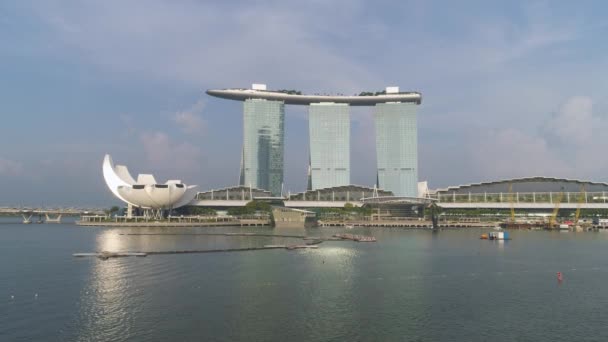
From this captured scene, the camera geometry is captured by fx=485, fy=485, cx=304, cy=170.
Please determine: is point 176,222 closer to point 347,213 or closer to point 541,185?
point 347,213

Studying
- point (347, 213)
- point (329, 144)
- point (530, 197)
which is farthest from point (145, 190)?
point (530, 197)

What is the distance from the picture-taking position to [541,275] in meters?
35.8

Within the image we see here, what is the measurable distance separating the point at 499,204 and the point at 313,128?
79.0 m

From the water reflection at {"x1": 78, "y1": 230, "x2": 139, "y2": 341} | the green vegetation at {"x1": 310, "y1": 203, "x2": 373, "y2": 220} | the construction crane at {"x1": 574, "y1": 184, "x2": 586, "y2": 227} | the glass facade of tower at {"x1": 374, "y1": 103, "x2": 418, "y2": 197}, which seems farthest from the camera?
the glass facade of tower at {"x1": 374, "y1": 103, "x2": 418, "y2": 197}

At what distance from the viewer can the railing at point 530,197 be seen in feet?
387

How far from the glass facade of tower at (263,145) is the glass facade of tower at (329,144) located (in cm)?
1243

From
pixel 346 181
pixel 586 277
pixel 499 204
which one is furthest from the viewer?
pixel 346 181

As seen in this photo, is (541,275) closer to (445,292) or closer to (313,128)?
(445,292)

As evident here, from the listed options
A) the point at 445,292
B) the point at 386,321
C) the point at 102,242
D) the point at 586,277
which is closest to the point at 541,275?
the point at 586,277

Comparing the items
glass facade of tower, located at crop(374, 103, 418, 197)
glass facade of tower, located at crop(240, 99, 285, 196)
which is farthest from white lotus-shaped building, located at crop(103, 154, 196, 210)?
glass facade of tower, located at crop(374, 103, 418, 197)

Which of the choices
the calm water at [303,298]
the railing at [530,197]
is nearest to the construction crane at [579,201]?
the railing at [530,197]

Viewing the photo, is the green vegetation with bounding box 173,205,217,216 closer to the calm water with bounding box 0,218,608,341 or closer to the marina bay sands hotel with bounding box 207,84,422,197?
the marina bay sands hotel with bounding box 207,84,422,197

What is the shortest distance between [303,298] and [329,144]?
152 meters

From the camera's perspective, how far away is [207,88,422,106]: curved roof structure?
179 m
